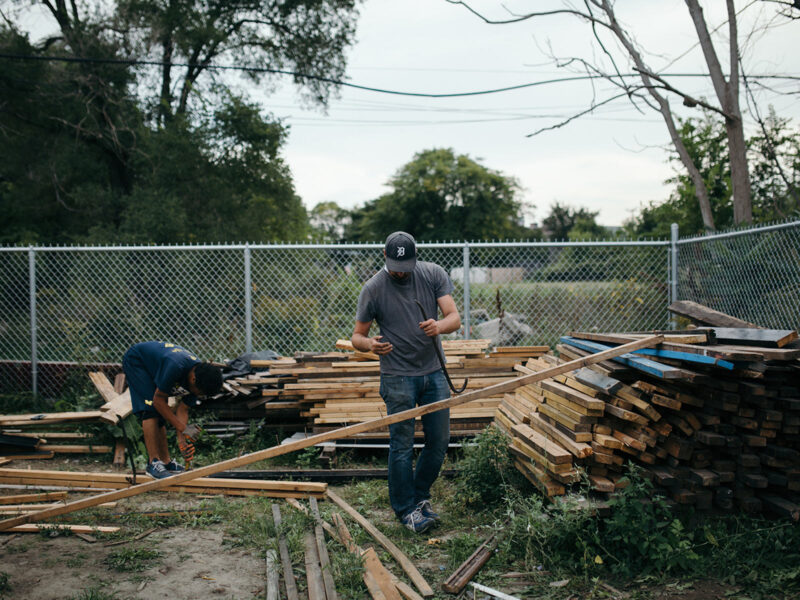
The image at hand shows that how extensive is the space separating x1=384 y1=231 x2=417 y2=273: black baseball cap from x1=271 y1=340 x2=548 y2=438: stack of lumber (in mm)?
2221

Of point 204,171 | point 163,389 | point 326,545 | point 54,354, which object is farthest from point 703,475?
point 204,171

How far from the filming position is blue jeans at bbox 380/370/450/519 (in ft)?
14.2

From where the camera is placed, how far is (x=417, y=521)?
14.0 feet

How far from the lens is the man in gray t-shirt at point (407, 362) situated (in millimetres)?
4297

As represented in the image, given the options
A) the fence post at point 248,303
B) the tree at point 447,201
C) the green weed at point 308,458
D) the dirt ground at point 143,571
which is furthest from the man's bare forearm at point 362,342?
the tree at point 447,201

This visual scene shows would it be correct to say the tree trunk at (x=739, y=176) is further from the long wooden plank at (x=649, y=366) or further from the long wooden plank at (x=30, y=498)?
the long wooden plank at (x=30, y=498)

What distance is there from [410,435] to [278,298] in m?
4.44

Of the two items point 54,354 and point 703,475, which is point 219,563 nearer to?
point 703,475

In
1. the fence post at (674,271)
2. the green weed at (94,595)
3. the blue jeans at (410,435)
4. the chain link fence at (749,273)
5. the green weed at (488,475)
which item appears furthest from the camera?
the fence post at (674,271)

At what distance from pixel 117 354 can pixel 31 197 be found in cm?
1241

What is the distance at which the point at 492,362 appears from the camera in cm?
650

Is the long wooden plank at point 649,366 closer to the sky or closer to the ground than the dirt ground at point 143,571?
closer to the sky

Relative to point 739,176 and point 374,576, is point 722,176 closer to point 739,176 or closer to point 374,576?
point 739,176

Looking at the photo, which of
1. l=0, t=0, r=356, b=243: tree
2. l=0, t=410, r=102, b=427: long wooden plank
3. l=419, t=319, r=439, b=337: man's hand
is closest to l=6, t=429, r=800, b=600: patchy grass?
l=419, t=319, r=439, b=337: man's hand
